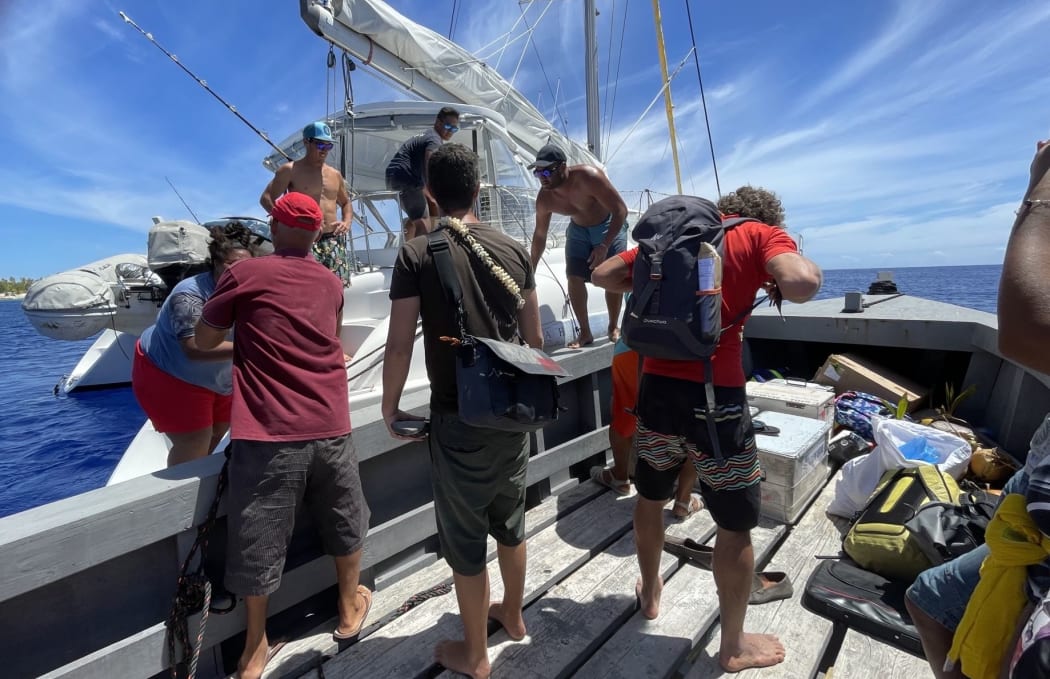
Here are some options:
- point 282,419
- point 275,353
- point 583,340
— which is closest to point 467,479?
point 282,419

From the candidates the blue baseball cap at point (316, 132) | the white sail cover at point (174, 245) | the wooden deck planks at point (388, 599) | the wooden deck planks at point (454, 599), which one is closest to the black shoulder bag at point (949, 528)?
the wooden deck planks at point (454, 599)

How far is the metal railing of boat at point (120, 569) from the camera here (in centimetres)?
157

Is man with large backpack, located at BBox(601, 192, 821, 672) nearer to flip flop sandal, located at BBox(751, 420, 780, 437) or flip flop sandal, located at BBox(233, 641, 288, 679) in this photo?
Answer: flip flop sandal, located at BBox(751, 420, 780, 437)

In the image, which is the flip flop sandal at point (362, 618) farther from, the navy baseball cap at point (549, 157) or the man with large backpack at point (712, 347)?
the navy baseball cap at point (549, 157)

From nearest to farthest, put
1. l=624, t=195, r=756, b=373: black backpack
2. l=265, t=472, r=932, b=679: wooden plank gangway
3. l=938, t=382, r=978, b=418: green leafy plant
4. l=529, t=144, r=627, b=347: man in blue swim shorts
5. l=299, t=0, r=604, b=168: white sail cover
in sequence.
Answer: l=624, t=195, r=756, b=373: black backpack
l=265, t=472, r=932, b=679: wooden plank gangway
l=529, t=144, r=627, b=347: man in blue swim shorts
l=938, t=382, r=978, b=418: green leafy plant
l=299, t=0, r=604, b=168: white sail cover

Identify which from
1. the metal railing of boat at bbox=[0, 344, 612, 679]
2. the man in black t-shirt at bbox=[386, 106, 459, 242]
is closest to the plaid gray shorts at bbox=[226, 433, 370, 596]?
the metal railing of boat at bbox=[0, 344, 612, 679]

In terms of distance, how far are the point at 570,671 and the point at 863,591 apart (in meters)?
1.36

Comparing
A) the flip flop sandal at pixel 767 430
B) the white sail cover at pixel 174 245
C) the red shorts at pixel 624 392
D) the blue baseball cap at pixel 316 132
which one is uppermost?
the blue baseball cap at pixel 316 132

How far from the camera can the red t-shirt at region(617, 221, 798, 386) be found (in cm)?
182

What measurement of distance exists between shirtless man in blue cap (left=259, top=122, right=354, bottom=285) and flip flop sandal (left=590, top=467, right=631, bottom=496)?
2.88m

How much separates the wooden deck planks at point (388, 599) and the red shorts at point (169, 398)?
4.07 feet

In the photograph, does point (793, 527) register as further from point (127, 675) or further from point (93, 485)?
point (93, 485)

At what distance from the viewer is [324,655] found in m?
2.11

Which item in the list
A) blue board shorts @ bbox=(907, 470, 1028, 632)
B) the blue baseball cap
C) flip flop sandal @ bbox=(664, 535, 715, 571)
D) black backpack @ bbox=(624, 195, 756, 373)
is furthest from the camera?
the blue baseball cap
